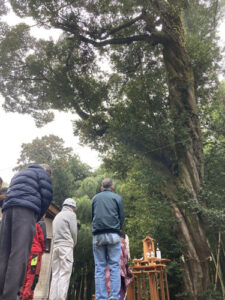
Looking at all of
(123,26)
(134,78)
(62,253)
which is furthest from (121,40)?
(62,253)

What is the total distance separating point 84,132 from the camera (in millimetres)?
7832

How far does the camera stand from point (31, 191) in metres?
2.10

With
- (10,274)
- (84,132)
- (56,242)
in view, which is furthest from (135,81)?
(10,274)

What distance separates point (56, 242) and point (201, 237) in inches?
133

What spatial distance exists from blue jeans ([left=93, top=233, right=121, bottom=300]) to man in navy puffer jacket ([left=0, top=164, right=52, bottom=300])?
2.70 ft

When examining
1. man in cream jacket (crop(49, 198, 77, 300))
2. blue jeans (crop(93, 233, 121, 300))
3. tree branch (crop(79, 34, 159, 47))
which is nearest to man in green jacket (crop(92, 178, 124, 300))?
blue jeans (crop(93, 233, 121, 300))

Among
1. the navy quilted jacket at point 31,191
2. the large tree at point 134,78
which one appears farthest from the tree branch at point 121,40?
the navy quilted jacket at point 31,191

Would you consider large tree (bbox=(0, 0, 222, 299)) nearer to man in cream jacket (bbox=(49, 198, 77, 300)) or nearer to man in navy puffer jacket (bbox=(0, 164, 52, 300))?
man in cream jacket (bbox=(49, 198, 77, 300))

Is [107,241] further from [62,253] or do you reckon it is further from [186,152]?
[186,152]

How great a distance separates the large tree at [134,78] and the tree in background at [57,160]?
4.81m

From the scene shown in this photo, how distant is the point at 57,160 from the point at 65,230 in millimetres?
11988

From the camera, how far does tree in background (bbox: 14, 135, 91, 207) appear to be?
505 inches

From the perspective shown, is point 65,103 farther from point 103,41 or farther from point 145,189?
point 145,189

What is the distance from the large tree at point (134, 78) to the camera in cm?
626
